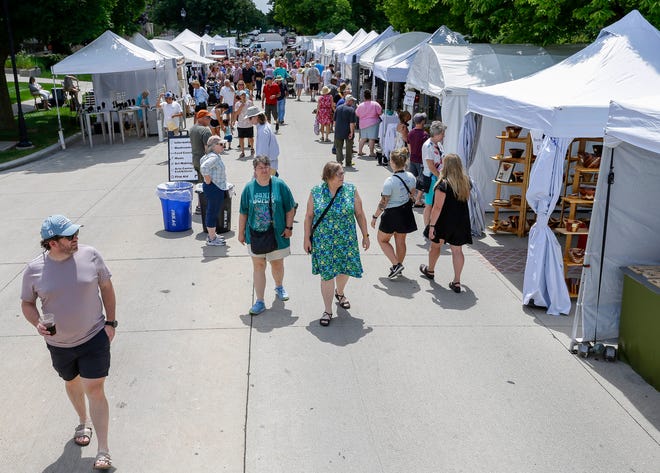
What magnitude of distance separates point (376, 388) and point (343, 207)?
1.92 m

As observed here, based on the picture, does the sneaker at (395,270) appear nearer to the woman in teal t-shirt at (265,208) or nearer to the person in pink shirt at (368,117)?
the woman in teal t-shirt at (265,208)

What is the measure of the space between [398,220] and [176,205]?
13.3 ft

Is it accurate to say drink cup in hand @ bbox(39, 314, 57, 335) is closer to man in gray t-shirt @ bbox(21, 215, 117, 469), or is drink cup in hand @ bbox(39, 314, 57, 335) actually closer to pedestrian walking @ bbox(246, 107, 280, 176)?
man in gray t-shirt @ bbox(21, 215, 117, 469)

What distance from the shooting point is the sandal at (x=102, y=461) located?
169 inches

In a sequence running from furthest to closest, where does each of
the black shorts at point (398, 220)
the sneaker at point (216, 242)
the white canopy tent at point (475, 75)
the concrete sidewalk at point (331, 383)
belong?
the white canopy tent at point (475, 75)
the sneaker at point (216, 242)
the black shorts at point (398, 220)
the concrete sidewalk at point (331, 383)

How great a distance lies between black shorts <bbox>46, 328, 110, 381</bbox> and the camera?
4.18m

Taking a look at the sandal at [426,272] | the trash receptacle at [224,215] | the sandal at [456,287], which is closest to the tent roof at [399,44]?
the trash receptacle at [224,215]

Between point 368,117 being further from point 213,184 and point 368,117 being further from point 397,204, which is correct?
point 397,204

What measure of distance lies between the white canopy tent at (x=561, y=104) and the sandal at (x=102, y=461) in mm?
4825

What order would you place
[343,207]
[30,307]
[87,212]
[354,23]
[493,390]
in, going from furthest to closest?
1. [354,23]
2. [87,212]
3. [343,207]
4. [493,390]
5. [30,307]

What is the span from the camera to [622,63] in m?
7.97

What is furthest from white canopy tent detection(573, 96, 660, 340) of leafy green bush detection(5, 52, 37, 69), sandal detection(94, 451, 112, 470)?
leafy green bush detection(5, 52, 37, 69)

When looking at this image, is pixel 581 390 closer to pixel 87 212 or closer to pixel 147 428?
pixel 147 428

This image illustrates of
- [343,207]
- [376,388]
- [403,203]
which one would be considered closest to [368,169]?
[403,203]
